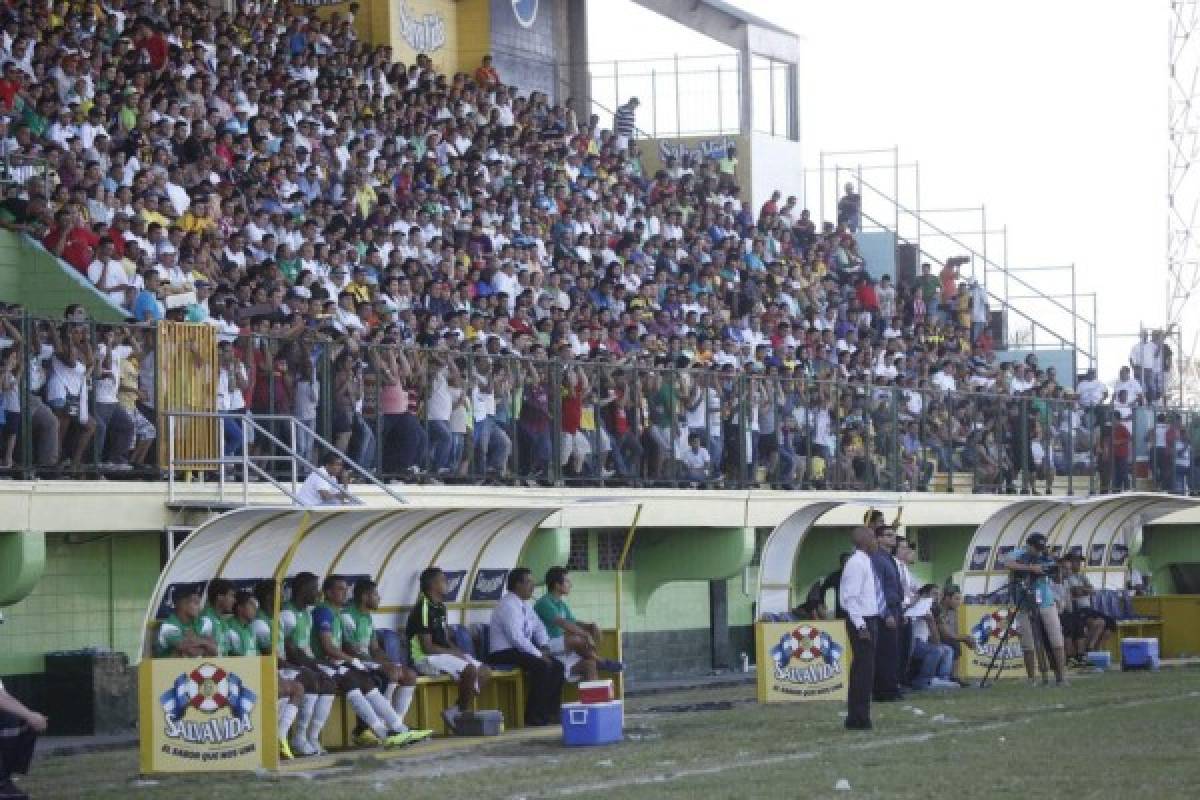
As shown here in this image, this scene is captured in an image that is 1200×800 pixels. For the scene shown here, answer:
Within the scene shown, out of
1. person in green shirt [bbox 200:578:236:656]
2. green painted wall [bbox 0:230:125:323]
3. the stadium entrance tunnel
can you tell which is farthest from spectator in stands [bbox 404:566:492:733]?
green painted wall [bbox 0:230:125:323]

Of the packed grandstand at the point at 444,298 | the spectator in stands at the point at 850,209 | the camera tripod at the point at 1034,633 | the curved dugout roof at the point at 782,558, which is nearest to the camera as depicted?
the packed grandstand at the point at 444,298

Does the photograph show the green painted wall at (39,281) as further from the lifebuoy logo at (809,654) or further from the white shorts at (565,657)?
the lifebuoy logo at (809,654)

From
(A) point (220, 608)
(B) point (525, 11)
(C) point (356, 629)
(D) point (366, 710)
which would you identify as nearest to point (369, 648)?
(C) point (356, 629)

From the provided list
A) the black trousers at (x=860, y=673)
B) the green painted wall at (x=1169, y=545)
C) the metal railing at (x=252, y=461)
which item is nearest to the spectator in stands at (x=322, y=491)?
the metal railing at (x=252, y=461)

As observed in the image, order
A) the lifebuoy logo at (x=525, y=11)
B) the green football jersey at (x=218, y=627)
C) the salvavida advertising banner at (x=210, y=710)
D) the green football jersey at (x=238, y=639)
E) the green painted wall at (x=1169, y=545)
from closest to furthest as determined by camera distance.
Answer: the salvavida advertising banner at (x=210, y=710), the green football jersey at (x=218, y=627), the green football jersey at (x=238, y=639), the green painted wall at (x=1169, y=545), the lifebuoy logo at (x=525, y=11)

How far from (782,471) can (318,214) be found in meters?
6.86

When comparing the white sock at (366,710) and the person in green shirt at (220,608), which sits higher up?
the person in green shirt at (220,608)

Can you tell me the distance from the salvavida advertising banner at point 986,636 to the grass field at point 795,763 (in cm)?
490

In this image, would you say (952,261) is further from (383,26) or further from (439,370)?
(439,370)

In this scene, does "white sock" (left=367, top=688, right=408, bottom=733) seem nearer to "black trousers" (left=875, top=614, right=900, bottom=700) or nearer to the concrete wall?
"black trousers" (left=875, top=614, right=900, bottom=700)

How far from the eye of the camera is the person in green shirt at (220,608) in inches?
789

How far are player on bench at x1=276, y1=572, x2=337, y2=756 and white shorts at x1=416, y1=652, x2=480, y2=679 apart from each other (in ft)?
5.66

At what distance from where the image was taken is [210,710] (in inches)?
769

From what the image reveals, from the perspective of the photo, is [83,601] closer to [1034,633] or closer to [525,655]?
[525,655]
